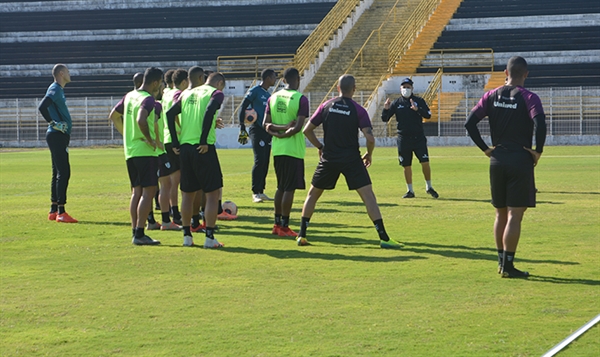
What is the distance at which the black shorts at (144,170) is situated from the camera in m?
10.2

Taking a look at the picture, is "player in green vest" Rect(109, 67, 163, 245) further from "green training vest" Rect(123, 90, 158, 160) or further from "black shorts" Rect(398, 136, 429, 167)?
"black shorts" Rect(398, 136, 429, 167)

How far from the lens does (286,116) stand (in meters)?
11.1

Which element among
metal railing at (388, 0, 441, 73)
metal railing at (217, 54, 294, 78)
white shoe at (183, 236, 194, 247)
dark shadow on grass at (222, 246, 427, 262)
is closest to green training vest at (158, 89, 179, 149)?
white shoe at (183, 236, 194, 247)

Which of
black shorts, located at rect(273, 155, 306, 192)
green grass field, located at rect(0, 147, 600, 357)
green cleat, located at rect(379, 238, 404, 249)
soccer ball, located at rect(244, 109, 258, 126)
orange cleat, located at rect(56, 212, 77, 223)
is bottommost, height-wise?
green grass field, located at rect(0, 147, 600, 357)

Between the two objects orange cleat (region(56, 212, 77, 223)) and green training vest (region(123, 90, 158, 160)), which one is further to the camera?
orange cleat (region(56, 212, 77, 223))

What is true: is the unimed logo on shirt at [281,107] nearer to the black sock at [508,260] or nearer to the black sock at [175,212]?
the black sock at [175,212]

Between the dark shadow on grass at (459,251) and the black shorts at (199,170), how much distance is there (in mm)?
2197

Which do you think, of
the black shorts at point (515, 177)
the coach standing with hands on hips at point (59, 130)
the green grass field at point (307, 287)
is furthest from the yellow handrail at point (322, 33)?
the black shorts at point (515, 177)

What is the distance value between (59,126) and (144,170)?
2.77 m

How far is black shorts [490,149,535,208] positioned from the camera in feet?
25.7

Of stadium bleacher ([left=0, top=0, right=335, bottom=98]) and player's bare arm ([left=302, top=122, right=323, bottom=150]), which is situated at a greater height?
stadium bleacher ([left=0, top=0, right=335, bottom=98])

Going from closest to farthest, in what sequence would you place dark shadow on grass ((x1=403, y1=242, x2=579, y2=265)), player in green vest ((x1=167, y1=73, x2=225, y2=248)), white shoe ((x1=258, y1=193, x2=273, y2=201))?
dark shadow on grass ((x1=403, y1=242, x2=579, y2=265)) < player in green vest ((x1=167, y1=73, x2=225, y2=248)) < white shoe ((x1=258, y1=193, x2=273, y2=201))

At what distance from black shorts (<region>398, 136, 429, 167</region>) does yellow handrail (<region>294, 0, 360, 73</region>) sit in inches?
988

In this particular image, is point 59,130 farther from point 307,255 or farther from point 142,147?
point 307,255
